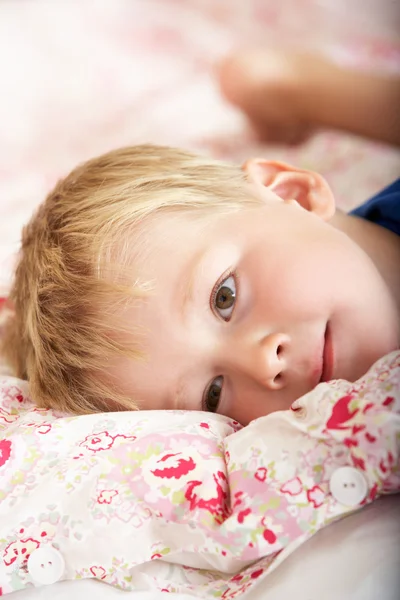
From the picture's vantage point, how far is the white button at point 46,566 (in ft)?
2.15

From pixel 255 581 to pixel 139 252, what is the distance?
1.35 ft

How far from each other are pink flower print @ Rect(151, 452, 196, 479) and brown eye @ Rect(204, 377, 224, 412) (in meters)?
0.16

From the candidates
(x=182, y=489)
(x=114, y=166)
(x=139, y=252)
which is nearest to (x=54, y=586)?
(x=182, y=489)

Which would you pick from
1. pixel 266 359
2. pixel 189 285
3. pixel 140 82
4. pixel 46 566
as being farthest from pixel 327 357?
pixel 140 82

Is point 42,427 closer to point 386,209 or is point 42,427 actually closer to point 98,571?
point 98,571

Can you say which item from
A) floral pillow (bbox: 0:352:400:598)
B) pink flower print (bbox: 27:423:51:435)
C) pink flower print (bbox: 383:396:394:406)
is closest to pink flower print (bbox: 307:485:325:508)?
floral pillow (bbox: 0:352:400:598)

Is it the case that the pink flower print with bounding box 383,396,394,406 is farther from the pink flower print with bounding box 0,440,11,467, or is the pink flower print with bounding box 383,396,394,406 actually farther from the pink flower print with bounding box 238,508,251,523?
the pink flower print with bounding box 0,440,11,467

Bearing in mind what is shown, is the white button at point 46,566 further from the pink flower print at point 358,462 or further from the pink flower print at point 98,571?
the pink flower print at point 358,462

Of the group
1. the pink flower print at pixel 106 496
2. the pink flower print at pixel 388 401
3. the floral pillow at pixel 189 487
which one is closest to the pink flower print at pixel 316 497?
the floral pillow at pixel 189 487

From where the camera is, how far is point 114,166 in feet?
3.18

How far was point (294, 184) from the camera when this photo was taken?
1020 millimetres

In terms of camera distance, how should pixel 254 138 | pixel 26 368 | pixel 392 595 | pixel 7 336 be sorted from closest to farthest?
pixel 392 595
pixel 26 368
pixel 7 336
pixel 254 138

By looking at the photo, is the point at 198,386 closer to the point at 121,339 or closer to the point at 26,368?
the point at 121,339

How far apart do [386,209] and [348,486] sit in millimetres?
556
